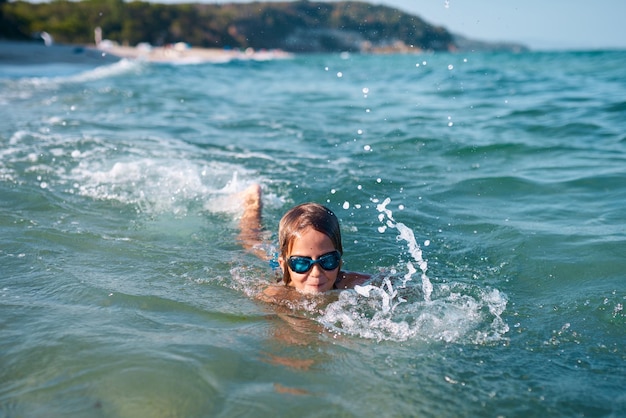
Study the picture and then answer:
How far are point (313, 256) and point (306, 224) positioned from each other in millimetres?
210

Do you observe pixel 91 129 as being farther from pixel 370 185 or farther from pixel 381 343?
pixel 381 343

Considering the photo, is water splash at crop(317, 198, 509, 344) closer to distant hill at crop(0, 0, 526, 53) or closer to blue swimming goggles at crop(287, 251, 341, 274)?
blue swimming goggles at crop(287, 251, 341, 274)

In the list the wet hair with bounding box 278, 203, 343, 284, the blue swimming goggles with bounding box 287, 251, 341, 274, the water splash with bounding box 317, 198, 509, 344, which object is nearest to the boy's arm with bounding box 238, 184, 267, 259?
the wet hair with bounding box 278, 203, 343, 284

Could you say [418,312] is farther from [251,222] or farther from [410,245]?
[251,222]

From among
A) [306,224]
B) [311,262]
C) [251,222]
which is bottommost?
[251,222]

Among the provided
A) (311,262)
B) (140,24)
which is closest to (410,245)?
(311,262)

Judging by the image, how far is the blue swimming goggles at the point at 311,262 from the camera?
3.93 m

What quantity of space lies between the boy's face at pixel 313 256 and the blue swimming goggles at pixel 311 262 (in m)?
0.02

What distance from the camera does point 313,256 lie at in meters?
3.93

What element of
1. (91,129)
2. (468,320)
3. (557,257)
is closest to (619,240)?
(557,257)

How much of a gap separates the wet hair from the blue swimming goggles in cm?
10

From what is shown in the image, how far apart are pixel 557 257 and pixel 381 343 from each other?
7.19 ft

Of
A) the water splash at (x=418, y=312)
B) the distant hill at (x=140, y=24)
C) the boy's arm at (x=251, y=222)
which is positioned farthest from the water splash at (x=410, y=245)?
the distant hill at (x=140, y=24)

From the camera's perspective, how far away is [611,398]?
2801 mm
